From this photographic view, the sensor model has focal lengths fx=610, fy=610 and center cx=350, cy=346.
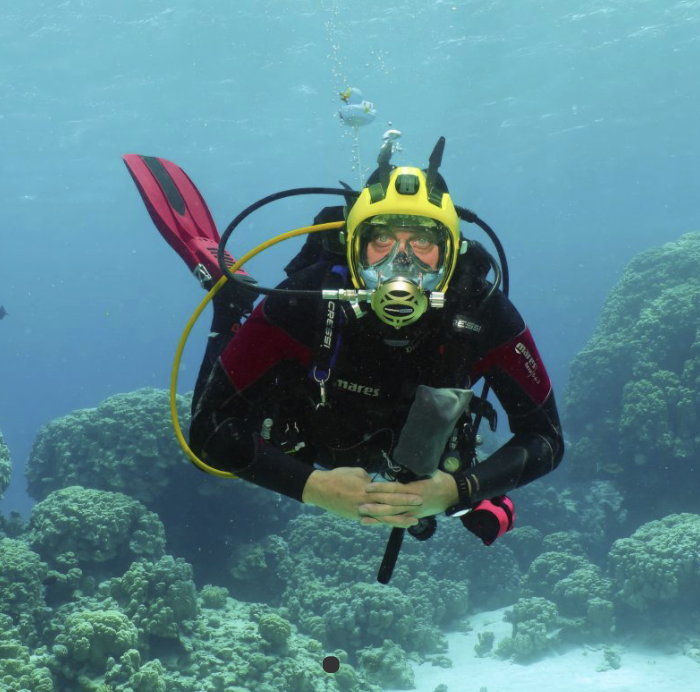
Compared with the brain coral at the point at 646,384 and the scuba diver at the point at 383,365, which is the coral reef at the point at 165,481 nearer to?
the brain coral at the point at 646,384

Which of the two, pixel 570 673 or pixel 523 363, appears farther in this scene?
pixel 570 673

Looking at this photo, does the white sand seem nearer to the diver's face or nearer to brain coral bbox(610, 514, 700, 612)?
brain coral bbox(610, 514, 700, 612)

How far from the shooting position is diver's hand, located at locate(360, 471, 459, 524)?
7.86ft

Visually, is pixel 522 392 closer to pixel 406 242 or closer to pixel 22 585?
pixel 406 242

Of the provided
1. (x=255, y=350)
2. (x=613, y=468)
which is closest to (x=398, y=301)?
(x=255, y=350)

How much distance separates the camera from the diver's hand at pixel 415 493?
2.39 m

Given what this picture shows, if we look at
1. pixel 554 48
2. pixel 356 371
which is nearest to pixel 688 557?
pixel 356 371

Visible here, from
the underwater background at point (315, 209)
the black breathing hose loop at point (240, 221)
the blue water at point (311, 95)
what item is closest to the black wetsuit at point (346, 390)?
the black breathing hose loop at point (240, 221)

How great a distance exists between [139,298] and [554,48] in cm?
10046

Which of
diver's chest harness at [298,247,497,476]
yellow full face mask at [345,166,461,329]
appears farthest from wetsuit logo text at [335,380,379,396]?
yellow full face mask at [345,166,461,329]

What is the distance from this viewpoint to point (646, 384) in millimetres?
15094

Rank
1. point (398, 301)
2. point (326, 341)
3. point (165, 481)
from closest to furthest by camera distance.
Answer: point (398, 301)
point (326, 341)
point (165, 481)

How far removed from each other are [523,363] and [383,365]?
0.74m

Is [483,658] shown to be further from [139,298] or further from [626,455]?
[139,298]
